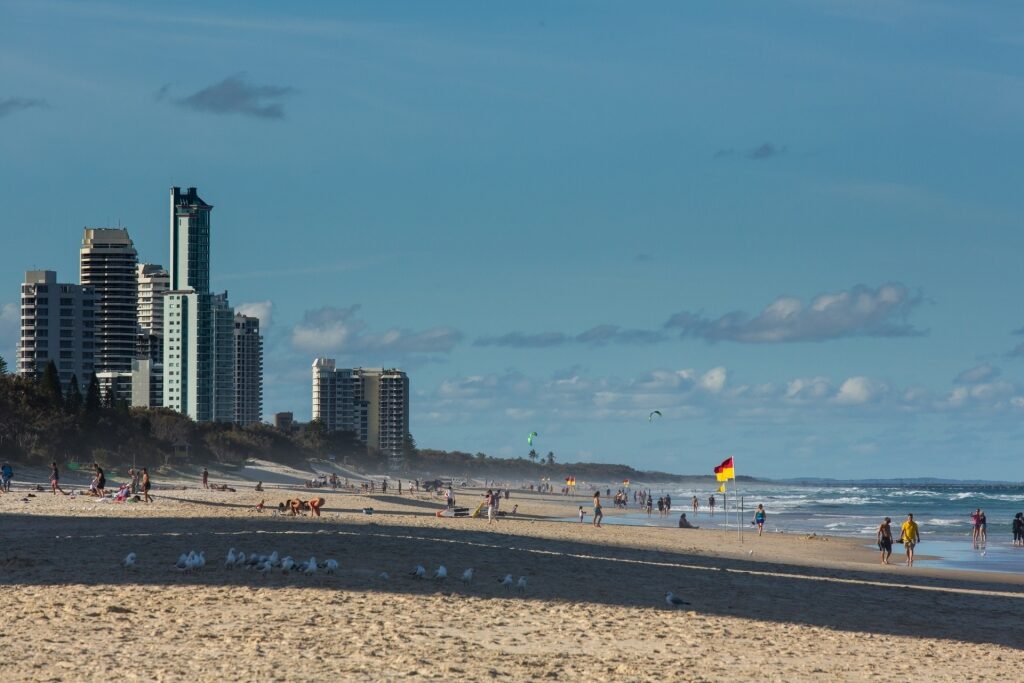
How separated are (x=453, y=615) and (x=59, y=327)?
186 m

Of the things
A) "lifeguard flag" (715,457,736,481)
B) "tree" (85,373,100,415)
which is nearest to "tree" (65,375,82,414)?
"tree" (85,373,100,415)

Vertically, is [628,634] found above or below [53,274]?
below

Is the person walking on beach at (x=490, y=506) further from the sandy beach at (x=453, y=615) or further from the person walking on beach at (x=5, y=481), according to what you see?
the person walking on beach at (x=5, y=481)

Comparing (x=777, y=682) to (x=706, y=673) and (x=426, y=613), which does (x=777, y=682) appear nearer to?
(x=706, y=673)

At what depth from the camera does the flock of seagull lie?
22.4m

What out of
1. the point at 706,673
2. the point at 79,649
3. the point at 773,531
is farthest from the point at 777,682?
the point at 773,531

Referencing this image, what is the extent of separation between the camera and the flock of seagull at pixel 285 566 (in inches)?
882

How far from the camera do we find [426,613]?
19.8m

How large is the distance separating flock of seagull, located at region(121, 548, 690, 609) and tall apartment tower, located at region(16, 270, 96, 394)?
178 metres

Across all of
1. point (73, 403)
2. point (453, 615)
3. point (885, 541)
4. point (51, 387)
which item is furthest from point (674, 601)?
point (51, 387)

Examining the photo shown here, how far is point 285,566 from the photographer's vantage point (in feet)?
73.4

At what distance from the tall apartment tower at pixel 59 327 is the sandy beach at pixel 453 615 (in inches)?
6637

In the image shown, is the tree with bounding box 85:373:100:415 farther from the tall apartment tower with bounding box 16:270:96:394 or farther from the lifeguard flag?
the tall apartment tower with bounding box 16:270:96:394

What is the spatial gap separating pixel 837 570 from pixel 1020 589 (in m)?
4.46
